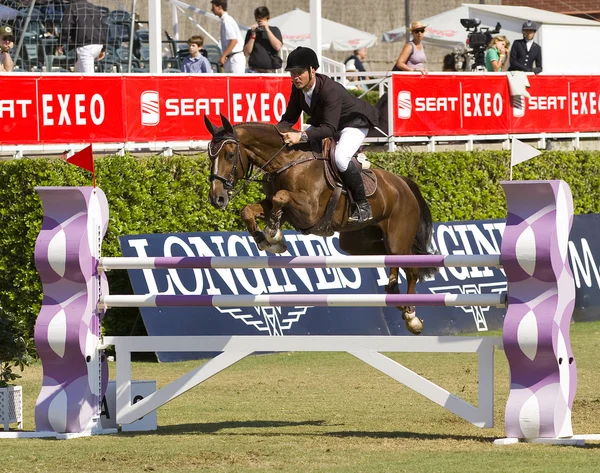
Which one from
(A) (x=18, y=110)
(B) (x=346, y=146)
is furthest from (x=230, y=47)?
(B) (x=346, y=146)

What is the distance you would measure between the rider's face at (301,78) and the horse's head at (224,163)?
0.61m

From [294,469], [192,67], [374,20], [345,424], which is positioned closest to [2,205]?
[192,67]

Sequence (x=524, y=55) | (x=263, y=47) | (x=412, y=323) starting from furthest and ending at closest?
(x=524, y=55) < (x=263, y=47) < (x=412, y=323)

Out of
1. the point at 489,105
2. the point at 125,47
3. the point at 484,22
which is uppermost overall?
the point at 484,22

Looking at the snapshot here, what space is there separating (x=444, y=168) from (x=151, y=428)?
26.8ft

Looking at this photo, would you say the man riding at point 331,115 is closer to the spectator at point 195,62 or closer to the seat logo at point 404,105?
the spectator at point 195,62

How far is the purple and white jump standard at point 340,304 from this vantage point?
792 cm

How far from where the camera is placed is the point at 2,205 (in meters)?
13.3

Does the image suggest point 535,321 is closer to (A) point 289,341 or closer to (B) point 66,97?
(A) point 289,341

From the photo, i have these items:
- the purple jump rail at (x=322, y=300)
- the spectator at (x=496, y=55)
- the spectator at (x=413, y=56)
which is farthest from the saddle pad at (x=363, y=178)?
the spectator at (x=496, y=55)

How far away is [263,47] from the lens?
55.2 feet

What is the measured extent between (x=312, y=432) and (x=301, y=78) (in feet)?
8.38

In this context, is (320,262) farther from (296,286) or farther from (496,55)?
(496,55)

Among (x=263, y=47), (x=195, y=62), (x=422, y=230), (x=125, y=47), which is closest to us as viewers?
(x=422, y=230)
